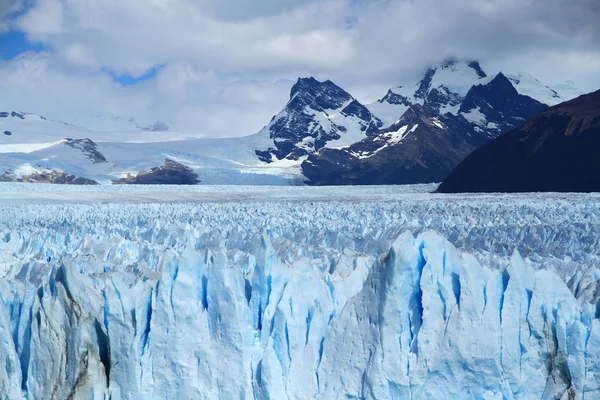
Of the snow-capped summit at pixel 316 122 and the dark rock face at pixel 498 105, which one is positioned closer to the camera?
the dark rock face at pixel 498 105

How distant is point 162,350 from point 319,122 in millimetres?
78787

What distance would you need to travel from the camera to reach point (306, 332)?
27.6 feet

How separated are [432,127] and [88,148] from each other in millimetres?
31817

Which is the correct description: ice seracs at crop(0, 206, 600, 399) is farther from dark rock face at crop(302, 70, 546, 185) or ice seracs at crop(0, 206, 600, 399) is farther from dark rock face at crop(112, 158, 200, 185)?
dark rock face at crop(302, 70, 546, 185)

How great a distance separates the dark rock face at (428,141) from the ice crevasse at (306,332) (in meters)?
51.0

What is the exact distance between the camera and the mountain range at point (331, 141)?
55.9 m

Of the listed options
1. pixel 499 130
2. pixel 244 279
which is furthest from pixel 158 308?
pixel 499 130

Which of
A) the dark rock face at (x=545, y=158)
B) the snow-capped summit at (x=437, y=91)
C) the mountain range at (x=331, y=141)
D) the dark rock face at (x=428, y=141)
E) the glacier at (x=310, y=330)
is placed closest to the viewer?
the glacier at (x=310, y=330)

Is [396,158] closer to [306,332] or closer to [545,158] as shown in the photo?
[545,158]

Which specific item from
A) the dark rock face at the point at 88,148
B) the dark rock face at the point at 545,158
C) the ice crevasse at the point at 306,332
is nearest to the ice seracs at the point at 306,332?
the ice crevasse at the point at 306,332

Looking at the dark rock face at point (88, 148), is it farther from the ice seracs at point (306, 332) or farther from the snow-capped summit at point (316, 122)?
the ice seracs at point (306, 332)

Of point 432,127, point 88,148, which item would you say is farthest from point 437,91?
point 88,148

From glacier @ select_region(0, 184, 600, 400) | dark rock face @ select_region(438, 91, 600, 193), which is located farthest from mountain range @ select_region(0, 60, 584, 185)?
glacier @ select_region(0, 184, 600, 400)

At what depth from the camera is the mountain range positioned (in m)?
55.9
